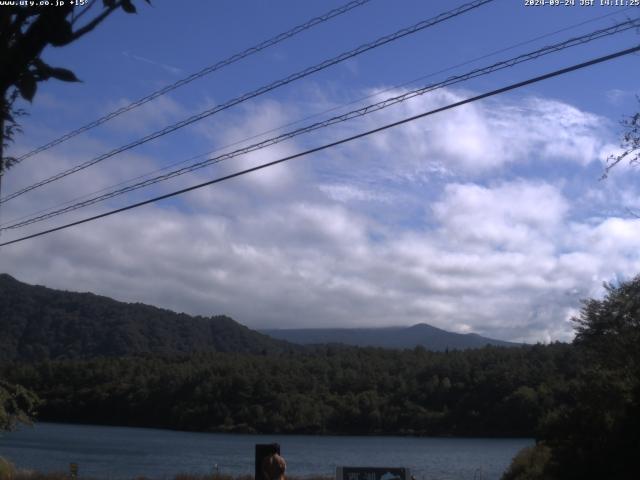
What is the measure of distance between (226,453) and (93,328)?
9523 centimetres

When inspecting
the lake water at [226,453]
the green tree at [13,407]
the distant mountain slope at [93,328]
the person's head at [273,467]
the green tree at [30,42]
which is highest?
the distant mountain slope at [93,328]

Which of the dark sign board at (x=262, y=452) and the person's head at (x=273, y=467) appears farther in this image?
the dark sign board at (x=262, y=452)

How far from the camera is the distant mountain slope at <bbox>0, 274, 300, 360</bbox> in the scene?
128125 millimetres

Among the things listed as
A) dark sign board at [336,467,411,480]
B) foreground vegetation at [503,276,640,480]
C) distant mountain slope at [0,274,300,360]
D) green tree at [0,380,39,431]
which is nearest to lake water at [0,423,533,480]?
green tree at [0,380,39,431]

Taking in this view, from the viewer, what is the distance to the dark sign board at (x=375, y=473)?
15.0 meters

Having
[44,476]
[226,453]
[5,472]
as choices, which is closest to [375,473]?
[5,472]

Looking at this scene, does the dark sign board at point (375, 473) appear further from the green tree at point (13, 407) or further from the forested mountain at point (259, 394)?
the forested mountain at point (259, 394)

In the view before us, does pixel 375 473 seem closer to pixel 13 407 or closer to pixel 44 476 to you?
pixel 13 407

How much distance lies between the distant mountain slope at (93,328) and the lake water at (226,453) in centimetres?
5025

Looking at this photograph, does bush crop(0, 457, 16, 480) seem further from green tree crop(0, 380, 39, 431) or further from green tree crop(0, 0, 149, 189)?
green tree crop(0, 0, 149, 189)

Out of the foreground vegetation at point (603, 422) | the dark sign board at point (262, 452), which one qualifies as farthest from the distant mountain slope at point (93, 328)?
the dark sign board at point (262, 452)

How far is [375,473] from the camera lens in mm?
15117

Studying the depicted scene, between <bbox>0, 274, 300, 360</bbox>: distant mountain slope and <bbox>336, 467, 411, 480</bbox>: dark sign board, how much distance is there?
344 ft

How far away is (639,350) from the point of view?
19203 millimetres
